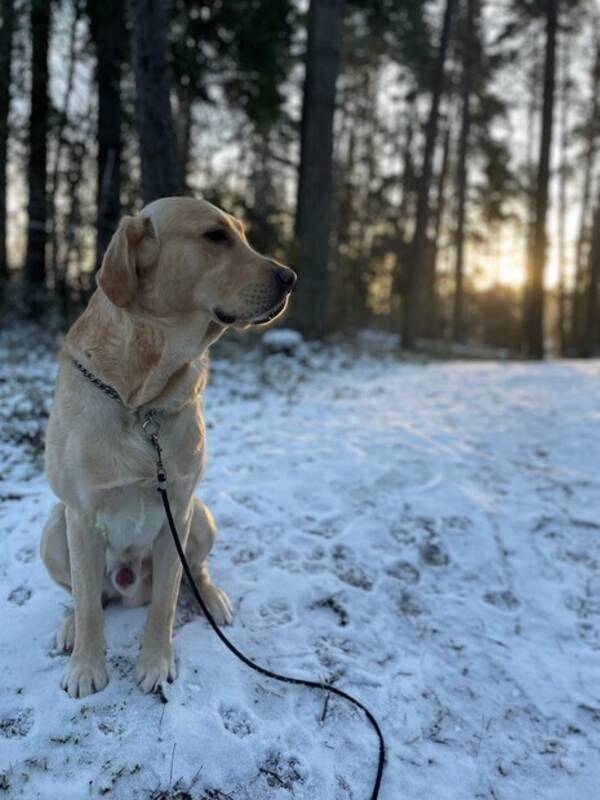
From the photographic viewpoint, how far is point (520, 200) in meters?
22.6

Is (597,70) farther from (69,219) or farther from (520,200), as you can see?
(69,219)

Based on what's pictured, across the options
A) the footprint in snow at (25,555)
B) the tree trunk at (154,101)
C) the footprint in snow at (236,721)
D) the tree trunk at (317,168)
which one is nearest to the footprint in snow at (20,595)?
the footprint in snow at (25,555)

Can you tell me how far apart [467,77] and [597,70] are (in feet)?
16.1

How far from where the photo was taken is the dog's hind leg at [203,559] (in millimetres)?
2836

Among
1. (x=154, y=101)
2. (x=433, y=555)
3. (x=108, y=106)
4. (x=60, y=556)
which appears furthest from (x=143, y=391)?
(x=108, y=106)

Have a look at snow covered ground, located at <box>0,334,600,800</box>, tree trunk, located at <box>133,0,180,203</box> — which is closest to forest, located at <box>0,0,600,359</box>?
tree trunk, located at <box>133,0,180,203</box>

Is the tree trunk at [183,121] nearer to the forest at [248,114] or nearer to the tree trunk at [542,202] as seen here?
the forest at [248,114]

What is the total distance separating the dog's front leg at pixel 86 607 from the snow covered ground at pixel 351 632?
7 cm

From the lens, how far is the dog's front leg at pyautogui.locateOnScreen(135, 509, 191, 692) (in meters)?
2.44

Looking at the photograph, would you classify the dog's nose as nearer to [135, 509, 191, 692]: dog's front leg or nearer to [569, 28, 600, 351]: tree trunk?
[135, 509, 191, 692]: dog's front leg

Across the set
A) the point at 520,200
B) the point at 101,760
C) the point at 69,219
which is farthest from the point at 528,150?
the point at 101,760

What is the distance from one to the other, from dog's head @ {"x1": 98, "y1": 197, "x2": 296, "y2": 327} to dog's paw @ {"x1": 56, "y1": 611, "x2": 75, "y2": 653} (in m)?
1.41

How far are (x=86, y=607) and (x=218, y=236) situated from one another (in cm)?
157

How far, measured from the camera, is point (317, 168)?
11.2 metres
